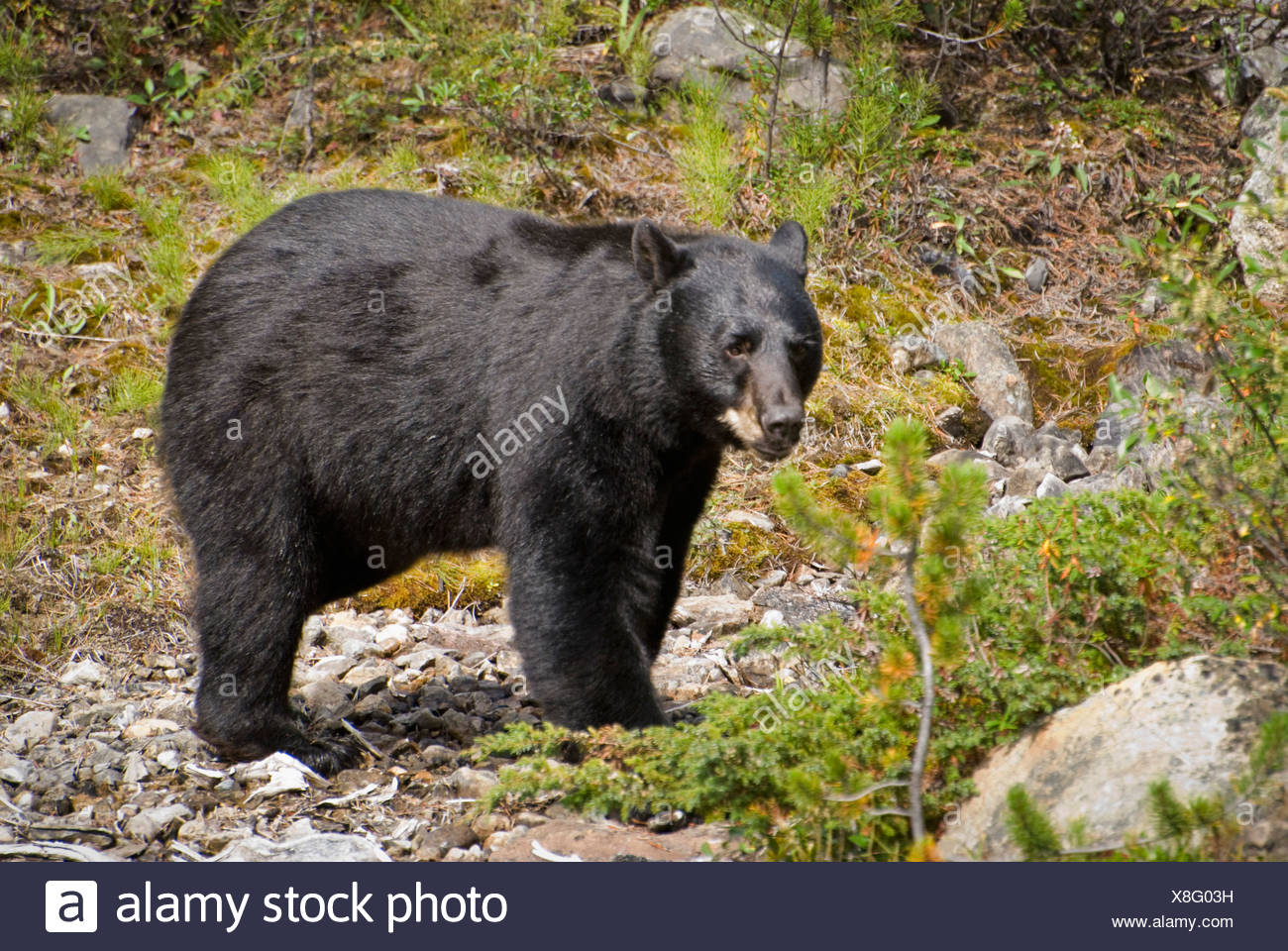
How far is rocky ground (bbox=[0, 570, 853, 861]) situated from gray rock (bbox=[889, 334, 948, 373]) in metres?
1.83

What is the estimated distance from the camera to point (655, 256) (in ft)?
15.3

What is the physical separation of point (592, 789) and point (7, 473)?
4.77 meters

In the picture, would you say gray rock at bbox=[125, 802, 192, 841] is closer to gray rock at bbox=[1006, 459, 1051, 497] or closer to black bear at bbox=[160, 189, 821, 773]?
black bear at bbox=[160, 189, 821, 773]

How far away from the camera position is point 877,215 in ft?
28.7

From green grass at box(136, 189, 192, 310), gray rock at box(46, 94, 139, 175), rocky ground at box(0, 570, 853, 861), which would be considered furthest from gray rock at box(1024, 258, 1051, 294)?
gray rock at box(46, 94, 139, 175)

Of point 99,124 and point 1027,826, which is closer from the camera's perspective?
point 1027,826

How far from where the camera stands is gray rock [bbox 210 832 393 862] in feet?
13.4

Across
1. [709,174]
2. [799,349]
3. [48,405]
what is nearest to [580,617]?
[799,349]

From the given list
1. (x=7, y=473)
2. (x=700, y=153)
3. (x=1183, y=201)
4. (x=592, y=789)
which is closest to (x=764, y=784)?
(x=592, y=789)

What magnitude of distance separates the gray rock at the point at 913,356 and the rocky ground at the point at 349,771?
6.01 feet

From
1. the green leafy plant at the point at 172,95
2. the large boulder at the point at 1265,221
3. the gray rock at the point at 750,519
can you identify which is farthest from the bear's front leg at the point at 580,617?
the green leafy plant at the point at 172,95

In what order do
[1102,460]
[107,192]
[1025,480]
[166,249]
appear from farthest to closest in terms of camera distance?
[107,192], [166,249], [1102,460], [1025,480]

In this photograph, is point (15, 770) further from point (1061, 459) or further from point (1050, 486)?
point (1061, 459)

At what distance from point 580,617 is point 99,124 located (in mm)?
7161
